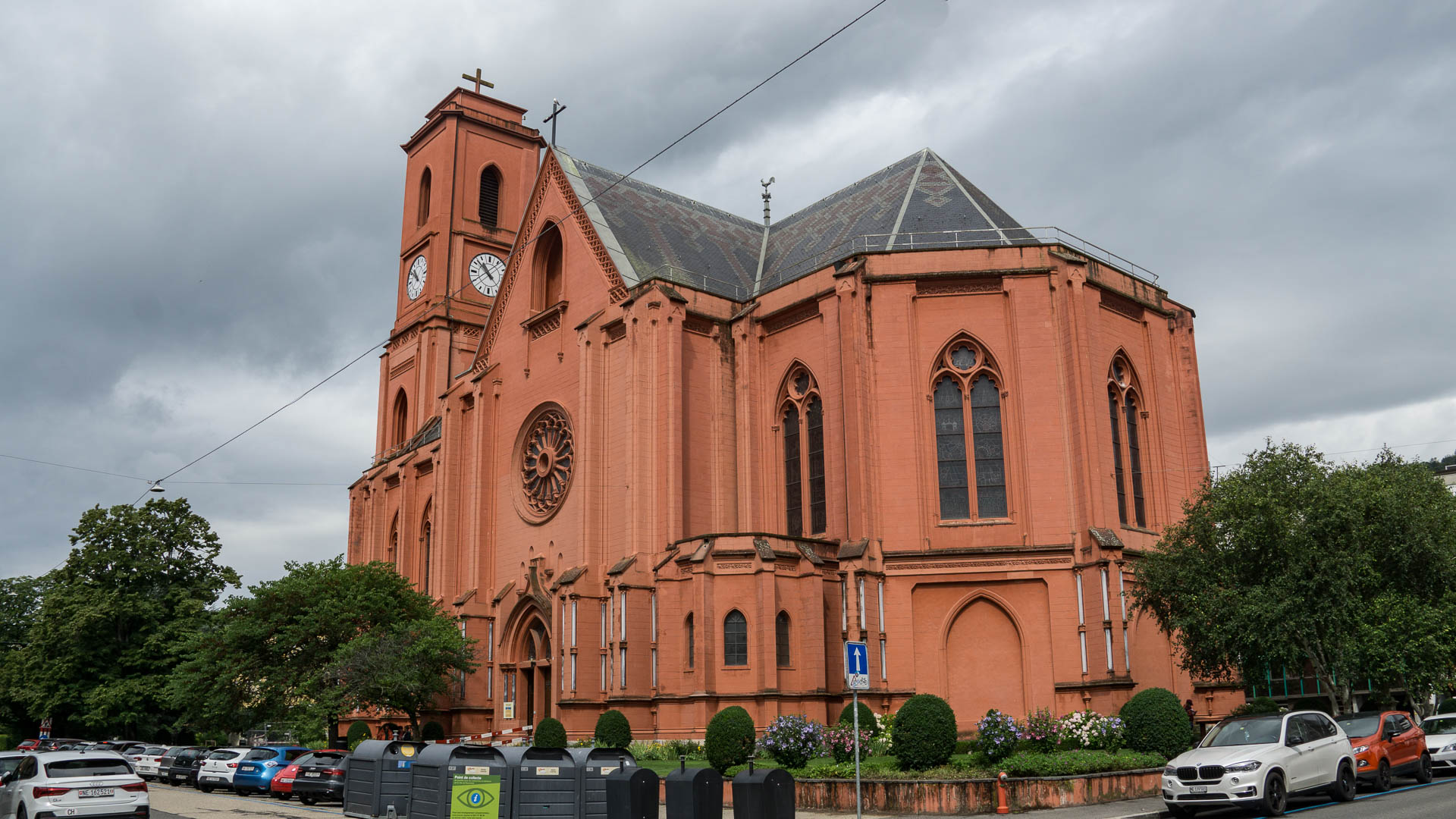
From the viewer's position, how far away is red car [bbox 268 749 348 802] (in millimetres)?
28484

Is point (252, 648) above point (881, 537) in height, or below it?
below

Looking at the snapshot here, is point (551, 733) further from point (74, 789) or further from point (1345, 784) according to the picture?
point (1345, 784)

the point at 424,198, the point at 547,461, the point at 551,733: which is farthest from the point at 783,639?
the point at 424,198

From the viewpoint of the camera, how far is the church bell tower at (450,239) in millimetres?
56875

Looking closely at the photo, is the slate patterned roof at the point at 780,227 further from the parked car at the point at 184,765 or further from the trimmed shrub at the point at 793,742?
the parked car at the point at 184,765

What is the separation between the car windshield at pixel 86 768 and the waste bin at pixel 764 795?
1233 cm

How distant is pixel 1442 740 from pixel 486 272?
153 feet

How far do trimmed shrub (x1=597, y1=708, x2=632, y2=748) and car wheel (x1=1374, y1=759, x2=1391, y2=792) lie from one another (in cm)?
1782

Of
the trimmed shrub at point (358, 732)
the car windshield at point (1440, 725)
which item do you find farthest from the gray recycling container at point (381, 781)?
the trimmed shrub at point (358, 732)

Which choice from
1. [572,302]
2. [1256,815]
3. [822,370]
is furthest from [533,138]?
[1256,815]

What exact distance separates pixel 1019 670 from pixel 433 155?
140ft

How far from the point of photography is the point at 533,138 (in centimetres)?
6150

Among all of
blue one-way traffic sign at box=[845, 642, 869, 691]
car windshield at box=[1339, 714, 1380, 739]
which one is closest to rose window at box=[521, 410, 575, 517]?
blue one-way traffic sign at box=[845, 642, 869, 691]

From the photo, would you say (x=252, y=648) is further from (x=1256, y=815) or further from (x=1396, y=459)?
(x=1396, y=459)
